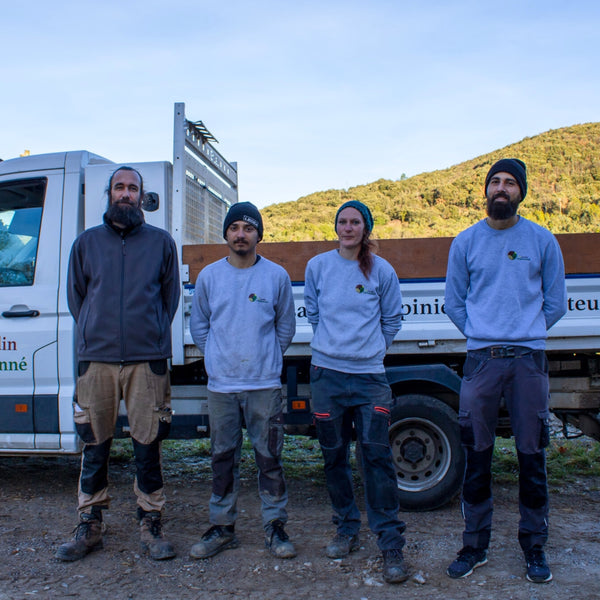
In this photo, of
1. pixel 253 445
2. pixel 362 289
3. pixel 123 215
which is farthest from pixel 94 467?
pixel 362 289

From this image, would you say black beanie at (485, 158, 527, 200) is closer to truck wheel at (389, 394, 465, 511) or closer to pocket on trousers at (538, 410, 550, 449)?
pocket on trousers at (538, 410, 550, 449)

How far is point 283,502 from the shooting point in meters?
3.36

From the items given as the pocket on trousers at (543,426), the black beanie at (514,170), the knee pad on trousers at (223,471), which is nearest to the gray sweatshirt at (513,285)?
the black beanie at (514,170)

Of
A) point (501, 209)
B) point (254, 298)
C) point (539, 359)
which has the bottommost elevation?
point (539, 359)

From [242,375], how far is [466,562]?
1.50m

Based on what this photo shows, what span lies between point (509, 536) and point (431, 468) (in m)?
0.63

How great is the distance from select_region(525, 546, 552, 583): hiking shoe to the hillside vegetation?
8144 millimetres

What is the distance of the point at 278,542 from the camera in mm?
3291

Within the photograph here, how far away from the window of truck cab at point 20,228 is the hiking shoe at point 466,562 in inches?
125

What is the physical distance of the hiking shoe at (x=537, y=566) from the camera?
296 centimetres

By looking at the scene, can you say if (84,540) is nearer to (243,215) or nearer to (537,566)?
(243,215)

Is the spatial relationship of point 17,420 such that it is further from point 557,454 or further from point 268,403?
point 557,454

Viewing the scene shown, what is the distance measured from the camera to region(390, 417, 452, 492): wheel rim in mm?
3965

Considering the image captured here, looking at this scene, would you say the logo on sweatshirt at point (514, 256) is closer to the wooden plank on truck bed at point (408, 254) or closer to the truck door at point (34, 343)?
the wooden plank on truck bed at point (408, 254)
